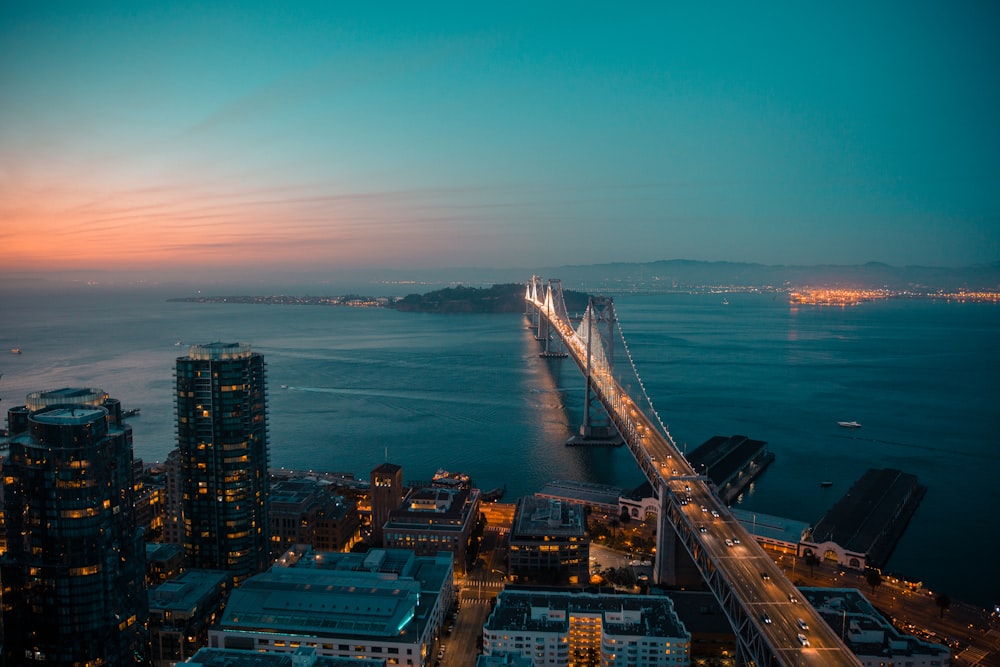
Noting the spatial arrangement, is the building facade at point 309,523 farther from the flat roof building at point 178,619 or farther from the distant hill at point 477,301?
the distant hill at point 477,301

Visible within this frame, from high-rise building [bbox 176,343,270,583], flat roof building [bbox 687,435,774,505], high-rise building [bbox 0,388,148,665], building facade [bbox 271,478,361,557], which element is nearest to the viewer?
high-rise building [bbox 0,388,148,665]

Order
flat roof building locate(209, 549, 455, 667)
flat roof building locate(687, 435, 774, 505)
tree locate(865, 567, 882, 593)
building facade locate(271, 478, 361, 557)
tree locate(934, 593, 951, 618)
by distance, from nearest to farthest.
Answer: flat roof building locate(209, 549, 455, 667), tree locate(934, 593, 951, 618), tree locate(865, 567, 882, 593), building facade locate(271, 478, 361, 557), flat roof building locate(687, 435, 774, 505)

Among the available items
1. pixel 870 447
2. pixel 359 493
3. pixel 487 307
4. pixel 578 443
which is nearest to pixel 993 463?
pixel 870 447

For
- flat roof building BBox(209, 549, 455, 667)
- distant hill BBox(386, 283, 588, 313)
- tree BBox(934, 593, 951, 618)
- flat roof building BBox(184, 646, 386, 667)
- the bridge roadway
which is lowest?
tree BBox(934, 593, 951, 618)

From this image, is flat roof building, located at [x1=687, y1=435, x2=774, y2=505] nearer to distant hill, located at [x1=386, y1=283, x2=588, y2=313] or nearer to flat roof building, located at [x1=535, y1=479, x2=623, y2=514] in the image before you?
flat roof building, located at [x1=535, y1=479, x2=623, y2=514]

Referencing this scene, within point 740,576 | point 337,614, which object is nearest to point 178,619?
point 337,614

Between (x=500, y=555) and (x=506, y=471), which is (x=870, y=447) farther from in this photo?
(x=500, y=555)

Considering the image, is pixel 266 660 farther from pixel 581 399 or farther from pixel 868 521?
pixel 581 399

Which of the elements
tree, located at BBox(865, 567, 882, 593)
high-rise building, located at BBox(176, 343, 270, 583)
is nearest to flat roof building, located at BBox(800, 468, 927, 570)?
tree, located at BBox(865, 567, 882, 593)
